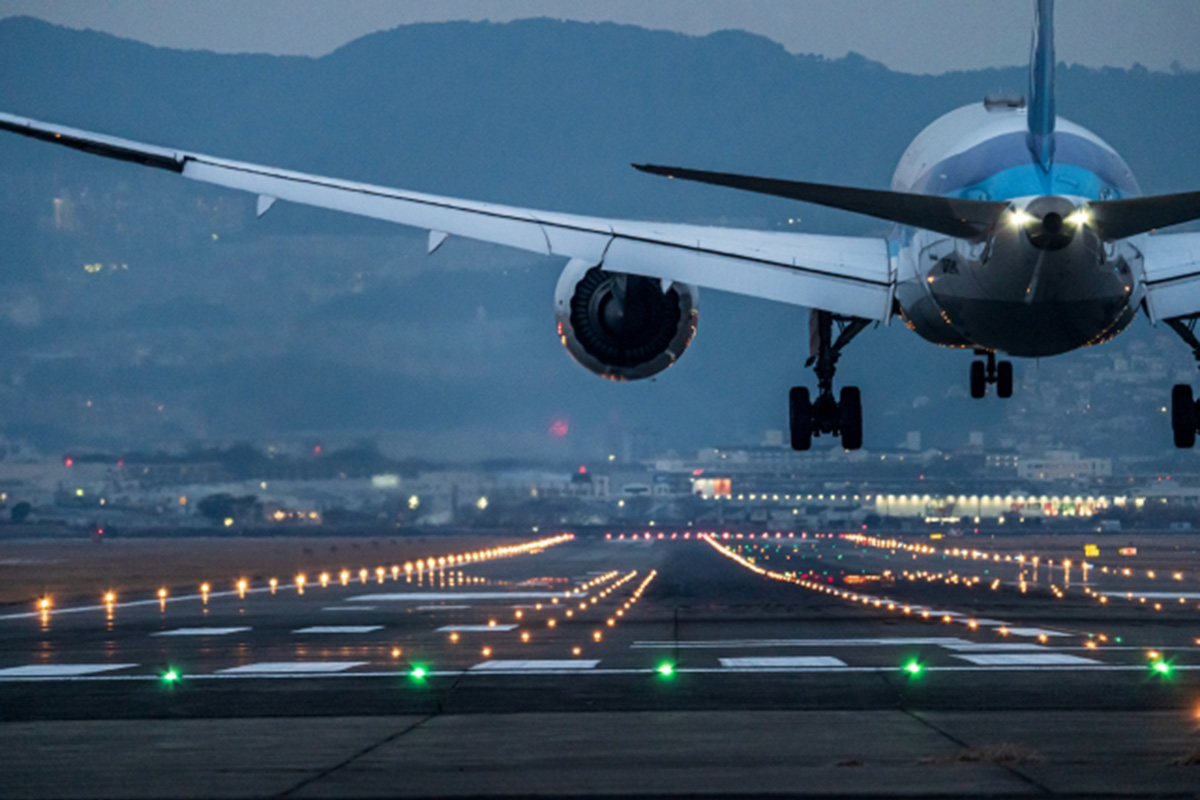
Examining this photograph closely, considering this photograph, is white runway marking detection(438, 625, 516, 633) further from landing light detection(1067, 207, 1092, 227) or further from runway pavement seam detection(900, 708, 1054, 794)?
runway pavement seam detection(900, 708, 1054, 794)

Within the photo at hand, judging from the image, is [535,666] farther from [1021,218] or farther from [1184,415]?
[1184,415]

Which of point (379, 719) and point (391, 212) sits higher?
point (391, 212)

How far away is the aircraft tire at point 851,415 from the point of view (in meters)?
35.3

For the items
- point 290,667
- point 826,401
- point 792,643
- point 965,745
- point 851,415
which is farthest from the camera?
point 826,401

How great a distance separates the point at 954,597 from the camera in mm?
41156

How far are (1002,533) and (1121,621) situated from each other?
13038 cm

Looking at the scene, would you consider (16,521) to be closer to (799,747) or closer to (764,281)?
(764,281)

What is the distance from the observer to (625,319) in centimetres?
3469

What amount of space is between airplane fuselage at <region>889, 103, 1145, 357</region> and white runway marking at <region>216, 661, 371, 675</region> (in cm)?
1091

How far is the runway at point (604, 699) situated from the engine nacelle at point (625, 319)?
528 centimetres

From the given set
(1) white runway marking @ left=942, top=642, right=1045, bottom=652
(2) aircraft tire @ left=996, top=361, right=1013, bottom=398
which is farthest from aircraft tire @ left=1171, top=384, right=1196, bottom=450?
(1) white runway marking @ left=942, top=642, right=1045, bottom=652

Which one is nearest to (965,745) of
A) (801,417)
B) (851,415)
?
(851,415)

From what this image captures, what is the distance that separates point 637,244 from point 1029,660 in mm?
12465

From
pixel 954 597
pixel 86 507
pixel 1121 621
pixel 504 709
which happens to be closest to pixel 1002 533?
pixel 86 507
